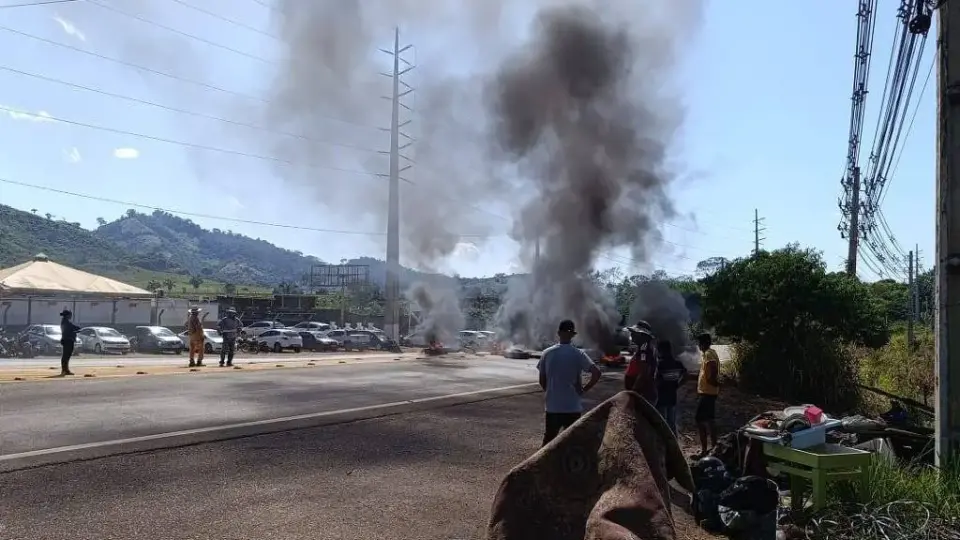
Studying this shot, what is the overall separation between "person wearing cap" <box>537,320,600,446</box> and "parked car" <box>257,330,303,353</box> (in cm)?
2802

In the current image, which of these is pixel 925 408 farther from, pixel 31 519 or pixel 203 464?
pixel 31 519

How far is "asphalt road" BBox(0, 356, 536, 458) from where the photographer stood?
26.1 feet

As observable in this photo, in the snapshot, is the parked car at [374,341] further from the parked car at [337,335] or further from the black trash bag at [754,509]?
the black trash bag at [754,509]

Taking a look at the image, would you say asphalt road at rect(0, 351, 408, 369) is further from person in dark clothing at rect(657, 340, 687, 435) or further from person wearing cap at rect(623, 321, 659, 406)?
person wearing cap at rect(623, 321, 659, 406)

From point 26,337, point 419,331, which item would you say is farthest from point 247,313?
point 26,337

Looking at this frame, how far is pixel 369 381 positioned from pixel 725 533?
11.1 metres

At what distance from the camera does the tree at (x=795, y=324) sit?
572 inches

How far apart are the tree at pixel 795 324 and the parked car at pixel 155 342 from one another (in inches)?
910

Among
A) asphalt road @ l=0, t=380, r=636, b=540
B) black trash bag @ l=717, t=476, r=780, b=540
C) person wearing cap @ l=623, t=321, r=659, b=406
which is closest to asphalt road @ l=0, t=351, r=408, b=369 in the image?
asphalt road @ l=0, t=380, r=636, b=540

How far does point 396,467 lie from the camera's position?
22.6 ft

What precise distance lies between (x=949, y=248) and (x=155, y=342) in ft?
97.0

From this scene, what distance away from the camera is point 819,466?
16.9ft

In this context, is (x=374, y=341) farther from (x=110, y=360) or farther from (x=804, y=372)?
(x=804, y=372)

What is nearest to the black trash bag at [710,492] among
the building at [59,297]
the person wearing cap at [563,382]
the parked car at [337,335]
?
the person wearing cap at [563,382]
